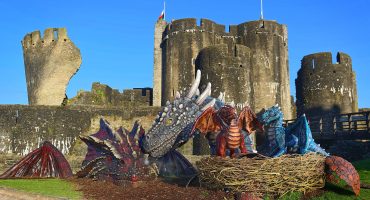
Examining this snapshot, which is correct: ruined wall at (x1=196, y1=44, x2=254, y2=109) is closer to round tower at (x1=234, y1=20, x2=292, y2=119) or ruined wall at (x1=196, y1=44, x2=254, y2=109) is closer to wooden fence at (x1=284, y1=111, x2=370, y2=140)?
wooden fence at (x1=284, y1=111, x2=370, y2=140)

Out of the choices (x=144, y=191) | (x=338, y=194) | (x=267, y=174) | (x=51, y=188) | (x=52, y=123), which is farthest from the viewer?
(x=52, y=123)

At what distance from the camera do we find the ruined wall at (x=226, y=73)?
23.7 metres

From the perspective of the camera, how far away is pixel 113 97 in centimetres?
3322

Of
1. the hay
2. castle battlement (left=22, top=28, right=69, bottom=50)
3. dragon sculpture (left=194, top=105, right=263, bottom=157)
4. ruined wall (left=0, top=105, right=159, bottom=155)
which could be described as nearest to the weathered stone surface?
castle battlement (left=22, top=28, right=69, bottom=50)

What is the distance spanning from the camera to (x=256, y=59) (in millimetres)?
30750

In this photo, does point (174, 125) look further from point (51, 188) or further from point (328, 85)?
point (328, 85)

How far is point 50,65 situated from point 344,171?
23.3 meters

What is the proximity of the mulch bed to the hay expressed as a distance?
0.34 metres

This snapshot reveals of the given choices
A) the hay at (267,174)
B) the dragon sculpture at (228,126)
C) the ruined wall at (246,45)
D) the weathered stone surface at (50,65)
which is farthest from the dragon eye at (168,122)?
the ruined wall at (246,45)

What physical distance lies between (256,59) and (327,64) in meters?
5.03

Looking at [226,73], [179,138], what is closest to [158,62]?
[226,73]

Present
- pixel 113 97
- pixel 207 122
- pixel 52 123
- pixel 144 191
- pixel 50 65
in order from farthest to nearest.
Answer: pixel 113 97 → pixel 50 65 → pixel 52 123 → pixel 207 122 → pixel 144 191

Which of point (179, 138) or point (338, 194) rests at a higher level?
point (179, 138)

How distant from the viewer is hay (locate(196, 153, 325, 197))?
271 inches
